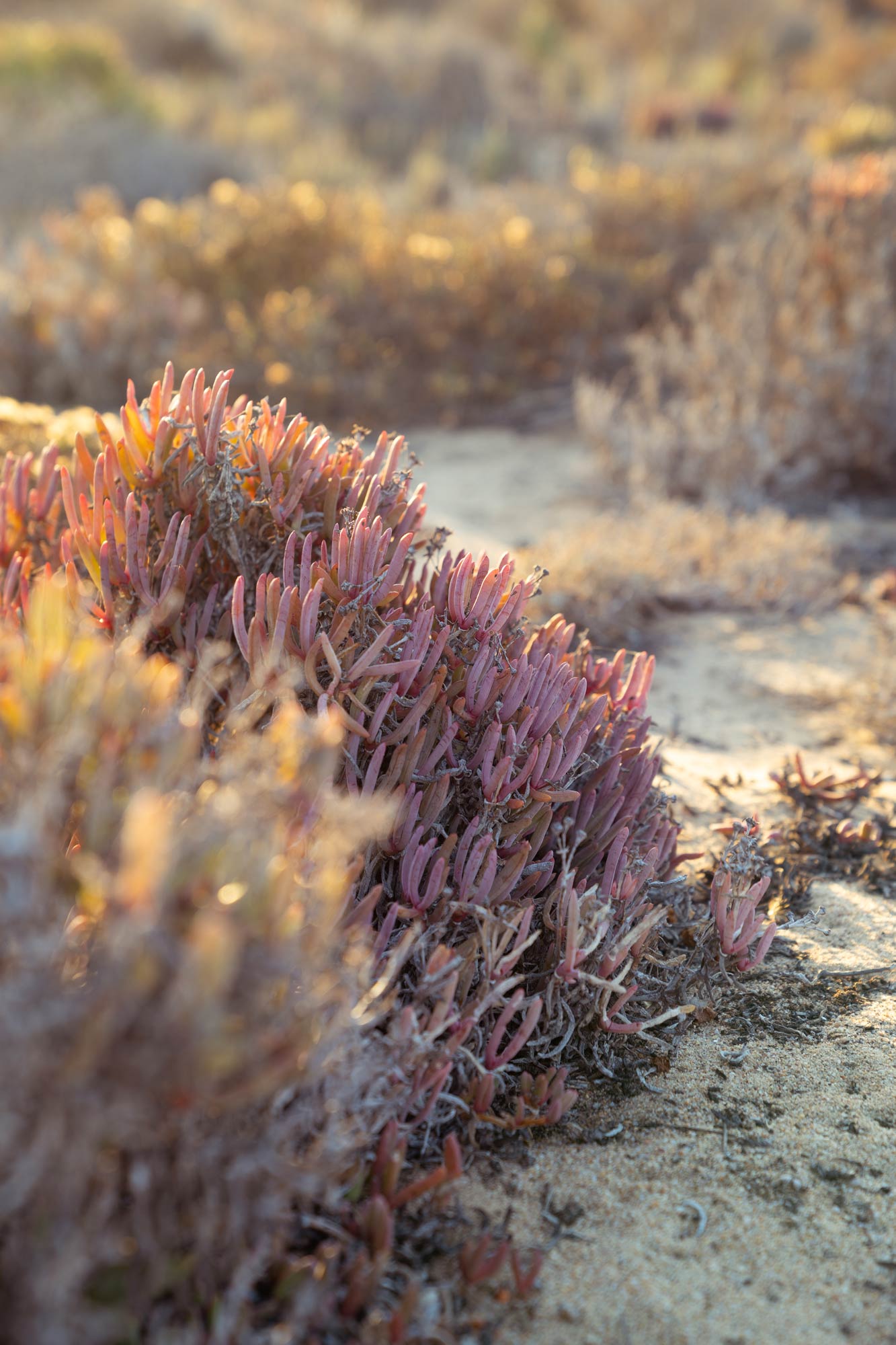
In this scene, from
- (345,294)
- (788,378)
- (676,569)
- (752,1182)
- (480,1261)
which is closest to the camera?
(480,1261)

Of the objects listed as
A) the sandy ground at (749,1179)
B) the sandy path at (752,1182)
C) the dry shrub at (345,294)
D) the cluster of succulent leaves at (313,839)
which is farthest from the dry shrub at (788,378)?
the sandy path at (752,1182)

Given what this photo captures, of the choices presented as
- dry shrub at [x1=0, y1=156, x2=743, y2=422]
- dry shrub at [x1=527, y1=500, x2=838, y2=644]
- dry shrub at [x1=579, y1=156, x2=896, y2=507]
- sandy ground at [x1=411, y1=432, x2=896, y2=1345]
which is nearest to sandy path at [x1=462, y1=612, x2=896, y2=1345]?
sandy ground at [x1=411, y1=432, x2=896, y2=1345]

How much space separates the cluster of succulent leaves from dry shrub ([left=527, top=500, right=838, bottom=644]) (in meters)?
1.54

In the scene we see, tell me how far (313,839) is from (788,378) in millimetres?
4847

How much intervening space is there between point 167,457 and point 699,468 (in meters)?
3.85

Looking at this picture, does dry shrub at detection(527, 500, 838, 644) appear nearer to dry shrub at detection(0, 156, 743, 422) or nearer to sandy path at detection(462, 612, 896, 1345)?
sandy path at detection(462, 612, 896, 1345)

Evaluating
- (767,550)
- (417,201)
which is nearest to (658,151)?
(417,201)

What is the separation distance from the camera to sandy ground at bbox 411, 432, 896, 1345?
5.30 feet

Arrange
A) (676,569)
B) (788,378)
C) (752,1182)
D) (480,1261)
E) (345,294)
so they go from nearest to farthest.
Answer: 1. (480,1261)
2. (752,1182)
3. (676,569)
4. (788,378)
5. (345,294)

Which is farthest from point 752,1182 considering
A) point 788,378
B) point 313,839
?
point 788,378

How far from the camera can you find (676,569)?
14.9 ft

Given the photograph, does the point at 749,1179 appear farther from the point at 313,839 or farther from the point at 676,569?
the point at 676,569

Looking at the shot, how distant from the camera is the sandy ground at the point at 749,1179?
63.6 inches

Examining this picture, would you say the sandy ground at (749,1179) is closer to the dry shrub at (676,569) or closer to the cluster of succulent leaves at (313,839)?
the cluster of succulent leaves at (313,839)
